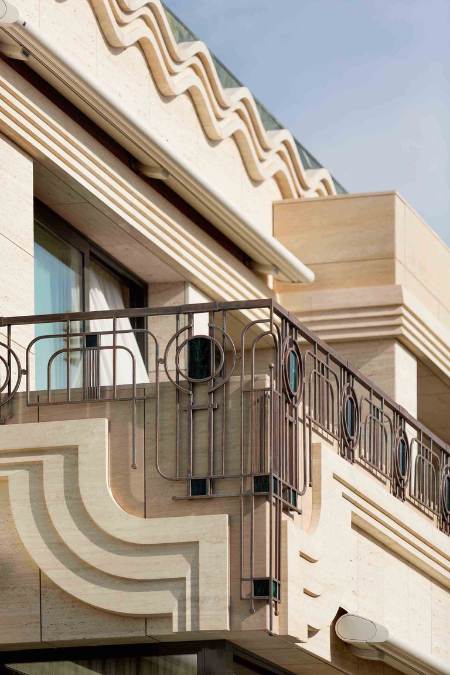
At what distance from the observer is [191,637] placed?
13.0 metres

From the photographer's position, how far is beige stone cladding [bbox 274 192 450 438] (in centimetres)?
2089

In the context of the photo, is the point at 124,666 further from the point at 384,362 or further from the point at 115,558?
the point at 384,362

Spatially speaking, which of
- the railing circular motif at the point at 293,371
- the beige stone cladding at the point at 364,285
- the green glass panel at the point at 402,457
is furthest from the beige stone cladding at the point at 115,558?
the beige stone cladding at the point at 364,285

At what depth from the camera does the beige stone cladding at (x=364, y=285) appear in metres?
20.9

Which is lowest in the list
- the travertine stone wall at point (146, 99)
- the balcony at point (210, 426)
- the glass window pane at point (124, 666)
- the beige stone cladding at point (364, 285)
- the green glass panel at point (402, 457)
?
the glass window pane at point (124, 666)

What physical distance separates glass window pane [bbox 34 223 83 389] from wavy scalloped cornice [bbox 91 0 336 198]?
6.38 feet

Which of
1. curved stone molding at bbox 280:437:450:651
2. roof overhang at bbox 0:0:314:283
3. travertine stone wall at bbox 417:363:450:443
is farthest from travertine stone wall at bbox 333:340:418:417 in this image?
curved stone molding at bbox 280:437:450:651

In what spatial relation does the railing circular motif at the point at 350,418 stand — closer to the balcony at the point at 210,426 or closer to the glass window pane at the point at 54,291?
the balcony at the point at 210,426

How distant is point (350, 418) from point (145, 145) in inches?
131

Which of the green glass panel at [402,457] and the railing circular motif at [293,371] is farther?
the green glass panel at [402,457]

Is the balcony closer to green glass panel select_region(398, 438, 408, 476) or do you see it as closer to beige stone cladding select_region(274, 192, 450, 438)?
green glass panel select_region(398, 438, 408, 476)

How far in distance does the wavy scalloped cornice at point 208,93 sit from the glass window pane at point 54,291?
6.38 ft

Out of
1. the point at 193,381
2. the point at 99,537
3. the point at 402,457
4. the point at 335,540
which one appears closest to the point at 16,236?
the point at 193,381

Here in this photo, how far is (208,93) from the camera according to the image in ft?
63.4
